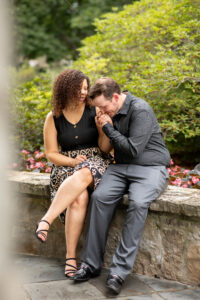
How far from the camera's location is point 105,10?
16.9m

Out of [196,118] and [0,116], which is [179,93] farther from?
[0,116]

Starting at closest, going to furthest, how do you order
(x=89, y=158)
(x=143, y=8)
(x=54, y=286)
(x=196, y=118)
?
(x=54, y=286) < (x=89, y=158) < (x=196, y=118) < (x=143, y=8)

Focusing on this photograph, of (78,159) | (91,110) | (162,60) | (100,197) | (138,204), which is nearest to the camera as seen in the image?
(138,204)

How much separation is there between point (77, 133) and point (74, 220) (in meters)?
0.75

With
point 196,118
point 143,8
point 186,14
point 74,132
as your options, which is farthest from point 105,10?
point 74,132

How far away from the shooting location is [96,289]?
2670 millimetres

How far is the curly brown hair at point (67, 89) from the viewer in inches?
127

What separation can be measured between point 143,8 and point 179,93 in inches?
80.1

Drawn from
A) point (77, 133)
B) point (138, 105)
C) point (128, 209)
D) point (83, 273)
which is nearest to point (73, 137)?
point (77, 133)

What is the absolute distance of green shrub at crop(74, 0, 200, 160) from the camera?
165 inches

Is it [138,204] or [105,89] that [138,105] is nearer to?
[105,89]

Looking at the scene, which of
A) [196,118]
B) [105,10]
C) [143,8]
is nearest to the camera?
[196,118]

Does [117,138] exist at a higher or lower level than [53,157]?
higher

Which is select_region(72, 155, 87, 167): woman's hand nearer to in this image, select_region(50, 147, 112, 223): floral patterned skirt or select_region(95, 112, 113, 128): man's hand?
select_region(50, 147, 112, 223): floral patterned skirt
